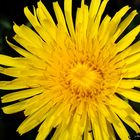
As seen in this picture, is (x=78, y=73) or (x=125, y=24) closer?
(x=125, y=24)

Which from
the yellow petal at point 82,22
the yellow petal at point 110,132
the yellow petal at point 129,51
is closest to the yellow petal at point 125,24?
the yellow petal at point 129,51

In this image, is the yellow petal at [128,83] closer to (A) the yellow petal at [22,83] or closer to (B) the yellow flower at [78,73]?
(B) the yellow flower at [78,73]

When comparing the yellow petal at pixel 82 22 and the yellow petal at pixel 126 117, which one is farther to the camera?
the yellow petal at pixel 82 22

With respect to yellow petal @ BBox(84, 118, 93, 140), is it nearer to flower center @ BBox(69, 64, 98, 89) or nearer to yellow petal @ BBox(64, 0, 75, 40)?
flower center @ BBox(69, 64, 98, 89)

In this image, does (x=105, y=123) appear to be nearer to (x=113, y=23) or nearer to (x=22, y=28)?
(x=113, y=23)

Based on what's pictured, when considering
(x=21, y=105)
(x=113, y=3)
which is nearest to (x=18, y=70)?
(x=21, y=105)

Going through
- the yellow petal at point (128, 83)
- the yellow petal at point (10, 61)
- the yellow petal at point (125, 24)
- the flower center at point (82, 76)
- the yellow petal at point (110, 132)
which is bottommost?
the yellow petal at point (110, 132)

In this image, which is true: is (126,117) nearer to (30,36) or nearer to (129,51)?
(129,51)

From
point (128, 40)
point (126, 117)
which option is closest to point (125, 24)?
point (128, 40)
